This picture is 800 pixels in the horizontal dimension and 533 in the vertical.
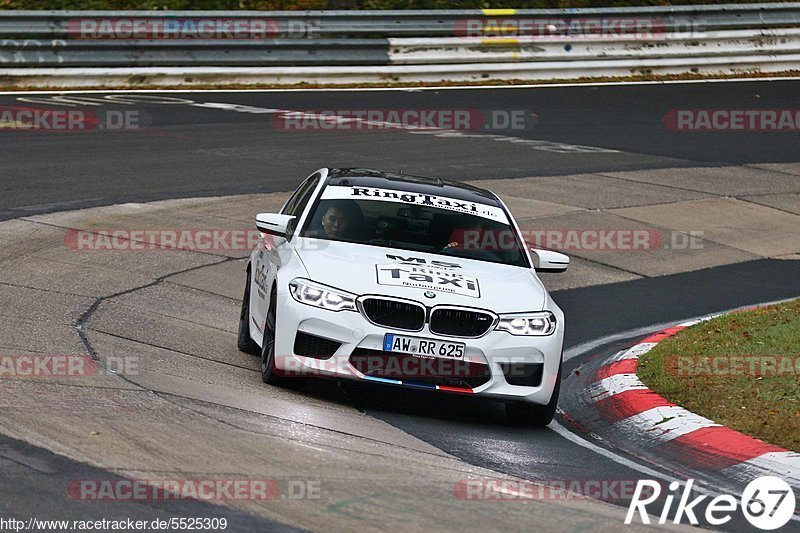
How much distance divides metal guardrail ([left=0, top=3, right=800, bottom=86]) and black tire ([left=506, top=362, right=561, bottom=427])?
15.9m

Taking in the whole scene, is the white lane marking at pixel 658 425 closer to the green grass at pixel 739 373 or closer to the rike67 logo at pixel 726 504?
the green grass at pixel 739 373

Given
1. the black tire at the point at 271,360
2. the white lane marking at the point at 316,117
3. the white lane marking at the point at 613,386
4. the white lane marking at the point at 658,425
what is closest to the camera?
the white lane marking at the point at 658,425

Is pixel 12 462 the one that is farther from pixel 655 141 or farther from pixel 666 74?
pixel 666 74

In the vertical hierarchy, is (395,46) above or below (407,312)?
above

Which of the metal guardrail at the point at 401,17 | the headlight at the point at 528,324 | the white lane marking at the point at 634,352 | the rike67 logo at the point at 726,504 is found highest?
the metal guardrail at the point at 401,17

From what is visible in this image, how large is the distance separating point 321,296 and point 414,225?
137 cm

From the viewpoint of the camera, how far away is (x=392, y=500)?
623cm

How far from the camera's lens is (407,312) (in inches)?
330

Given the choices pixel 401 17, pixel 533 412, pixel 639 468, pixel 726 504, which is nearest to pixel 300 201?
pixel 533 412

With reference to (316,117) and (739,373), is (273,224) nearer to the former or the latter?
(739,373)

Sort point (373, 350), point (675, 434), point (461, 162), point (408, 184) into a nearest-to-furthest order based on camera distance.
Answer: point (675, 434) → point (373, 350) → point (408, 184) → point (461, 162)

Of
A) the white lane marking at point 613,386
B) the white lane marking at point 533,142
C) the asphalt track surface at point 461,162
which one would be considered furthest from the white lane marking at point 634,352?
the white lane marking at point 533,142

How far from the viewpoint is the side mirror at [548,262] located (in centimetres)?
972

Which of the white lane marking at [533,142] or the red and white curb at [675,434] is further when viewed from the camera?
the white lane marking at [533,142]
